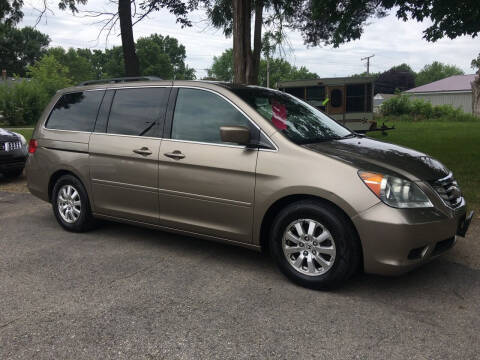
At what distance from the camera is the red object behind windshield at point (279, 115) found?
14.3 feet

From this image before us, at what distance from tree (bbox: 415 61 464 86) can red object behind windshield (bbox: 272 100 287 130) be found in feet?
439

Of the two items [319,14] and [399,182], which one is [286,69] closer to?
[319,14]

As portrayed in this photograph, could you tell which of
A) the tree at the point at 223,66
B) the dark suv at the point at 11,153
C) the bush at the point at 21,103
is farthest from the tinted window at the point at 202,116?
the tree at the point at 223,66

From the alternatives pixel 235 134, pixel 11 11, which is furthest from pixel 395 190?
pixel 11 11

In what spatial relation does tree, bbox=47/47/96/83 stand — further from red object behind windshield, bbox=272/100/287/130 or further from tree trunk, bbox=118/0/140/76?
red object behind windshield, bbox=272/100/287/130

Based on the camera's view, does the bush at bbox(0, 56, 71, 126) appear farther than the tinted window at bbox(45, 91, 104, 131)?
Yes

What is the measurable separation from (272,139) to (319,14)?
8.92 m

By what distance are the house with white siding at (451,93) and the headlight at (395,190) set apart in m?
52.4

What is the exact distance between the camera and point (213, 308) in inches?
141

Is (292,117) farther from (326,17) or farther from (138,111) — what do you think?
(326,17)

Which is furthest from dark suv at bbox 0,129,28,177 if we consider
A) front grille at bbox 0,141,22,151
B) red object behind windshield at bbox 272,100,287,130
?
red object behind windshield at bbox 272,100,287,130

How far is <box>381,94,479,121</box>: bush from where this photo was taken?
1405 inches

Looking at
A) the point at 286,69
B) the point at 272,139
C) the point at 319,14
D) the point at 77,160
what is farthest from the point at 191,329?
the point at 286,69

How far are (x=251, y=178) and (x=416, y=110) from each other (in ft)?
117
